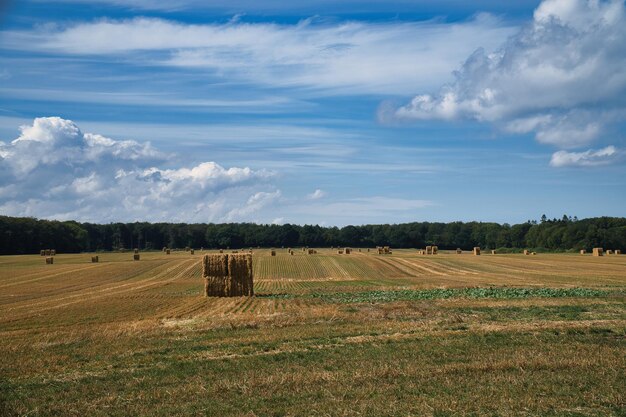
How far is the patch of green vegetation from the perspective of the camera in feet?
115

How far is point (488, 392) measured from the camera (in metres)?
12.1

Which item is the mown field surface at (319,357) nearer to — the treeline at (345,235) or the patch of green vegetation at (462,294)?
the patch of green vegetation at (462,294)

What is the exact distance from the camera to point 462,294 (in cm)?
3794

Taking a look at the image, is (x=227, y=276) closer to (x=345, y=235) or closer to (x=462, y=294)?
(x=462, y=294)

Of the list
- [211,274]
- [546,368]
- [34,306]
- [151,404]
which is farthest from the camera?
[211,274]

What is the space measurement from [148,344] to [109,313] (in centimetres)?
1113

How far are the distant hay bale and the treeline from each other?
100968 millimetres

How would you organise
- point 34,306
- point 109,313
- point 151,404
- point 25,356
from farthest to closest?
1. point 34,306
2. point 109,313
3. point 25,356
4. point 151,404

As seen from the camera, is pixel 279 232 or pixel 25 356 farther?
pixel 279 232

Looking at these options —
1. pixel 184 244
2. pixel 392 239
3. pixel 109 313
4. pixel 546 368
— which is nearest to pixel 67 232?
pixel 184 244

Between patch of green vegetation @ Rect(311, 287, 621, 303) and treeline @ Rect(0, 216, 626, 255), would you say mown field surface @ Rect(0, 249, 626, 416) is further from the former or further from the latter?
treeline @ Rect(0, 216, 626, 255)

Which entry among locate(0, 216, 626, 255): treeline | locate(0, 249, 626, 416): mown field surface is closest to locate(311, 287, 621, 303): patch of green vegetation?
locate(0, 249, 626, 416): mown field surface

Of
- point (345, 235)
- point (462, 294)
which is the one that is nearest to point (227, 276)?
point (462, 294)

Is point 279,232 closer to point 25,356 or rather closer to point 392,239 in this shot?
point 392,239
